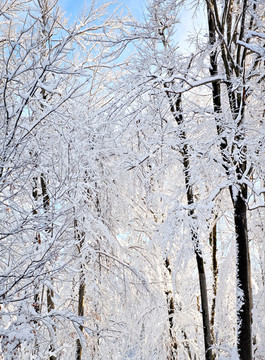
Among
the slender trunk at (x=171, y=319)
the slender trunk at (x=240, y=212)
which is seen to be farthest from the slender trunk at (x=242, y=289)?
the slender trunk at (x=171, y=319)

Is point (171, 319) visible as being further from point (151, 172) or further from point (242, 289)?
point (151, 172)

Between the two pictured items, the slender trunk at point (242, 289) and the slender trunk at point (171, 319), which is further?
the slender trunk at point (171, 319)

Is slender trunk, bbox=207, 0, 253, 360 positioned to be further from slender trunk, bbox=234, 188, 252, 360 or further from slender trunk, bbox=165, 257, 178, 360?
slender trunk, bbox=165, 257, 178, 360

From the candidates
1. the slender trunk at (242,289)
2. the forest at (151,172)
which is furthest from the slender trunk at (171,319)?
the slender trunk at (242,289)

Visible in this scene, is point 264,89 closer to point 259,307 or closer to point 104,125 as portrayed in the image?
point 104,125

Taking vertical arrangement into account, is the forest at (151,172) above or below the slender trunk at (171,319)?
above

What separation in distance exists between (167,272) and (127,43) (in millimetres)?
5466

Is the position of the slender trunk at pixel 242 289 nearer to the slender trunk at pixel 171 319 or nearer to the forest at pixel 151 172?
the forest at pixel 151 172

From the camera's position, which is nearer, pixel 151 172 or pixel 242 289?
pixel 242 289

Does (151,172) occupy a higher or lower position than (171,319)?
higher

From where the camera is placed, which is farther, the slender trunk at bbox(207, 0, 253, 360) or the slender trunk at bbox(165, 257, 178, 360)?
the slender trunk at bbox(165, 257, 178, 360)

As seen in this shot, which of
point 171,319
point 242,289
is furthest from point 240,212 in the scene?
point 171,319

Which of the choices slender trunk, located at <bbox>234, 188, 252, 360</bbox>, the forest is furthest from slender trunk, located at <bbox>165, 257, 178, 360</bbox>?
slender trunk, located at <bbox>234, 188, 252, 360</bbox>

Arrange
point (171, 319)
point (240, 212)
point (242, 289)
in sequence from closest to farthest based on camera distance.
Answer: point (242, 289) < point (240, 212) < point (171, 319)
